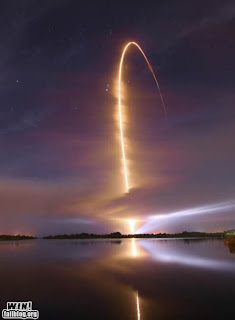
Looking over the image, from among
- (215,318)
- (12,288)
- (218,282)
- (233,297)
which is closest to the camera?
(215,318)

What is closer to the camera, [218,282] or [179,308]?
[179,308]

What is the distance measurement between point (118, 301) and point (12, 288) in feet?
53.7

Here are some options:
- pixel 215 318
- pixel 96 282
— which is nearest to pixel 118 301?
pixel 215 318

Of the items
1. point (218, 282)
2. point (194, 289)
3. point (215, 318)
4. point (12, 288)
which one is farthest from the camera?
point (218, 282)

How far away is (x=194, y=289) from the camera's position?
124ft

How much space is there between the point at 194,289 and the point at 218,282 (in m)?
7.14

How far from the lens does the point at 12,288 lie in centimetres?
4047

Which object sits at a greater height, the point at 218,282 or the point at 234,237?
the point at 234,237

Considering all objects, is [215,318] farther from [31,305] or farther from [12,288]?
[12,288]

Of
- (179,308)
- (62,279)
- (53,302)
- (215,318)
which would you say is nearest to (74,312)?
(53,302)

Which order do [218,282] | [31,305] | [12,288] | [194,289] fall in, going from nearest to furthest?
[31,305] → [194,289] → [12,288] → [218,282]

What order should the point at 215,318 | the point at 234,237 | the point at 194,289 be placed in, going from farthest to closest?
1. the point at 234,237
2. the point at 194,289
3. the point at 215,318

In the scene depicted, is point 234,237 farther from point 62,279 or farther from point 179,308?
point 179,308

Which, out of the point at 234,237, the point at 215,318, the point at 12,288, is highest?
the point at 234,237
